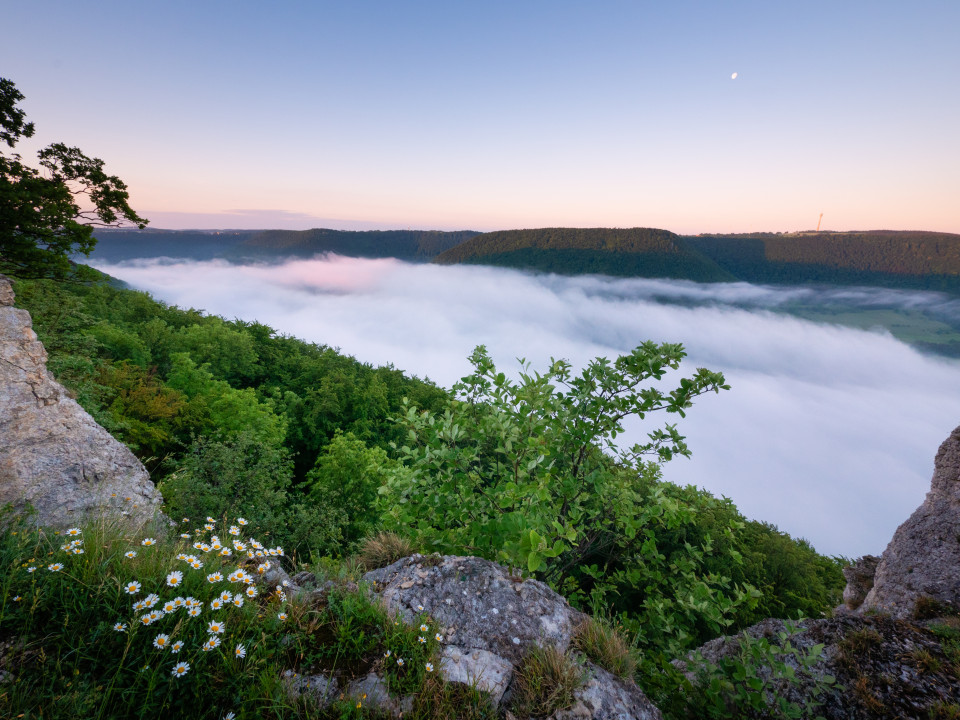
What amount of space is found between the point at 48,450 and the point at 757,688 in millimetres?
10744

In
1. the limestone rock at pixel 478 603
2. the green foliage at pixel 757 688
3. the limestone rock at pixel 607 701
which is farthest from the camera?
the limestone rock at pixel 478 603

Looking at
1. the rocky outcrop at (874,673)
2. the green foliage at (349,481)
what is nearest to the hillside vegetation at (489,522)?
the rocky outcrop at (874,673)

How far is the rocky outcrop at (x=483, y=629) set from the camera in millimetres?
3139

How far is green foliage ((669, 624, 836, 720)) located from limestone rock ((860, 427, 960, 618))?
11.5ft

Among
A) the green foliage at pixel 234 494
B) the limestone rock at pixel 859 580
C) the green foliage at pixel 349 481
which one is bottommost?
the green foliage at pixel 349 481

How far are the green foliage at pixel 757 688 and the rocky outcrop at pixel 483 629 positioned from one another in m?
0.46

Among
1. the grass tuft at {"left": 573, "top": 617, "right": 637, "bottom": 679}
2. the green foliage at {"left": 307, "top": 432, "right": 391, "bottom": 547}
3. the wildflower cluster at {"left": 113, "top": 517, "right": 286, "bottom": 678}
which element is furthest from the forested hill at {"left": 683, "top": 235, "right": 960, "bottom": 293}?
the wildflower cluster at {"left": 113, "top": 517, "right": 286, "bottom": 678}

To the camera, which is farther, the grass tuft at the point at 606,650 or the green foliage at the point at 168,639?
the grass tuft at the point at 606,650

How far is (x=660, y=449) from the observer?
5926 millimetres

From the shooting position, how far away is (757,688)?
300 cm

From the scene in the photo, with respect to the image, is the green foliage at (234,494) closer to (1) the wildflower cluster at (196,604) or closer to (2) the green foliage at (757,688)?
(1) the wildflower cluster at (196,604)

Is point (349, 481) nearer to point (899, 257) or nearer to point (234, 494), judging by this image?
point (234, 494)

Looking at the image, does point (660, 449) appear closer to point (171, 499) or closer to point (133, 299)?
point (171, 499)

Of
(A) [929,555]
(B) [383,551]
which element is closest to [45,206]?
(B) [383,551]
